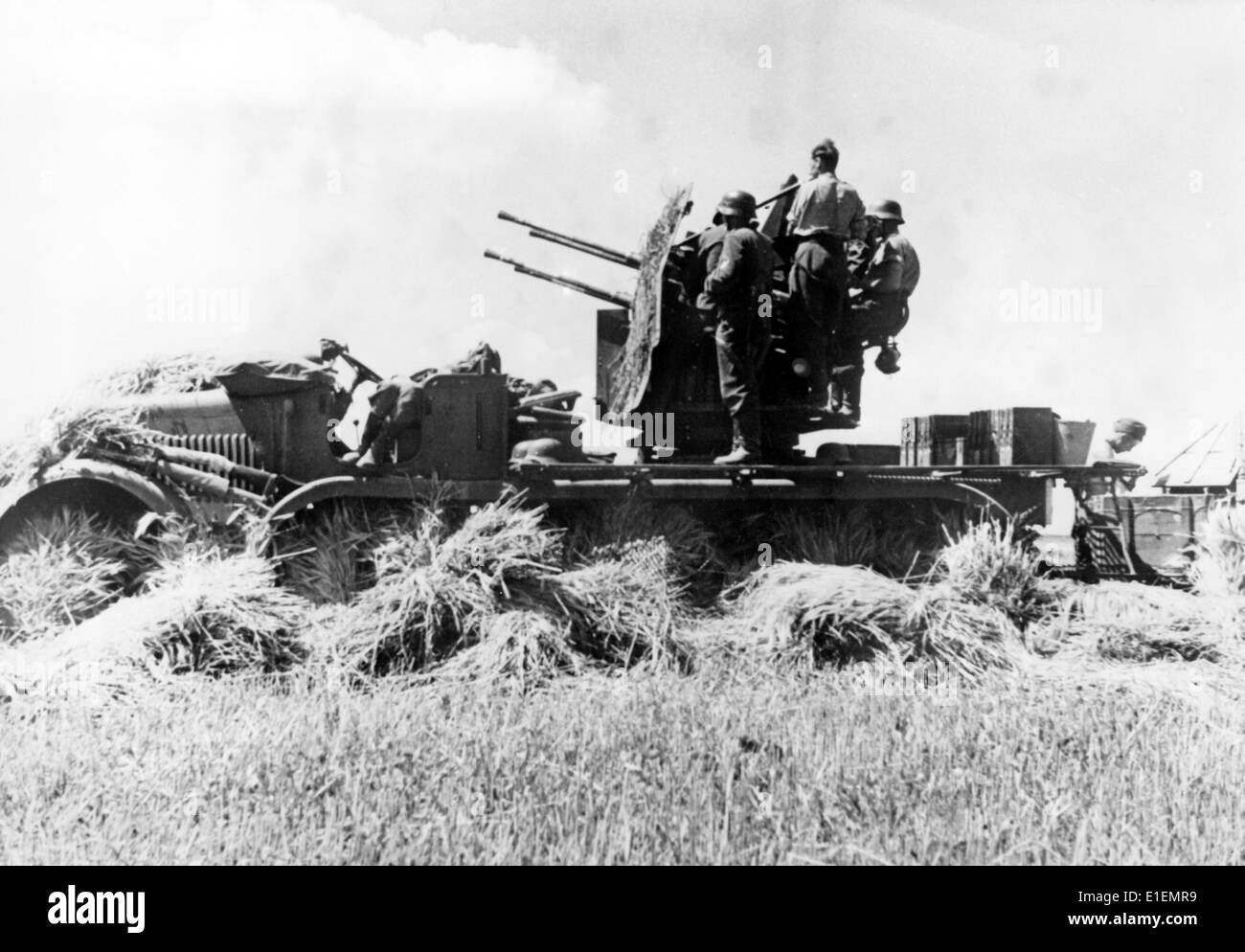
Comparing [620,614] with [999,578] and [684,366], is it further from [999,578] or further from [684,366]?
[999,578]

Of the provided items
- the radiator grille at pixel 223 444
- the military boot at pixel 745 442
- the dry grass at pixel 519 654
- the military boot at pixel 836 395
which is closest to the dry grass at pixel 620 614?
the dry grass at pixel 519 654

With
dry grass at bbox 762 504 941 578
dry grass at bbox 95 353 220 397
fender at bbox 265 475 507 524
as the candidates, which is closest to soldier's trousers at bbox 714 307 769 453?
dry grass at bbox 762 504 941 578

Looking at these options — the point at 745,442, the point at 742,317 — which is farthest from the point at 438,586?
the point at 742,317

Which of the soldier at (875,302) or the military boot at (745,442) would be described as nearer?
the military boot at (745,442)

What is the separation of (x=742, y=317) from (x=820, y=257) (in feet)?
2.49

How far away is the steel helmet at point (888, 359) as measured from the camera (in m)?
8.11

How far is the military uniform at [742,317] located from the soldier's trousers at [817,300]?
10.6 inches

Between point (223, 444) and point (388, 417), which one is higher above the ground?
point (388, 417)

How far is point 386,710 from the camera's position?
521cm

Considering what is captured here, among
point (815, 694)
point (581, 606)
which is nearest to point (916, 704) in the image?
point (815, 694)

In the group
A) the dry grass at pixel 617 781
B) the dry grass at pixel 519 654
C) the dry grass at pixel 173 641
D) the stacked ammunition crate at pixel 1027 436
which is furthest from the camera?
the stacked ammunition crate at pixel 1027 436

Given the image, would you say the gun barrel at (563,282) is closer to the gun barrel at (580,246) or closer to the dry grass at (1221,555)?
the gun barrel at (580,246)

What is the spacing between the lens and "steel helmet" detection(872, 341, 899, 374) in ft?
26.6

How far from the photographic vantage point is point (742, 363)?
7.25m
